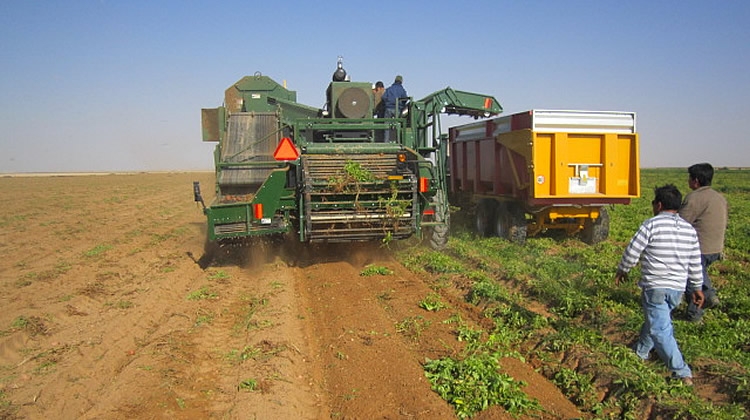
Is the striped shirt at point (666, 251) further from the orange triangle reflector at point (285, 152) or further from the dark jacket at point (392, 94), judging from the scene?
the dark jacket at point (392, 94)

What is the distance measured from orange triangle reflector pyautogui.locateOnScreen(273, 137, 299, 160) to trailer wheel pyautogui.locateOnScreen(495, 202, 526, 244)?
4870mm

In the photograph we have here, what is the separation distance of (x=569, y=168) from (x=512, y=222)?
64.5 inches

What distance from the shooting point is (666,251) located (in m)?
4.93

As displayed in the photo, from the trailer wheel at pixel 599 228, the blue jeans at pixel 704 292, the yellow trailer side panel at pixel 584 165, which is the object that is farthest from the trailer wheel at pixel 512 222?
the blue jeans at pixel 704 292

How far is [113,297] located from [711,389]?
279 inches

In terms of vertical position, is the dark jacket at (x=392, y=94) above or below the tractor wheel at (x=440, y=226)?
above

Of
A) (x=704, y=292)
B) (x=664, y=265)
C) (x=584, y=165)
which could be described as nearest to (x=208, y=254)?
(x=584, y=165)

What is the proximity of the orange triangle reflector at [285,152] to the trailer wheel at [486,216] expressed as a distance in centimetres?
563

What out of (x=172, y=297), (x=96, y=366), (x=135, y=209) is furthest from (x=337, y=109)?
(x=135, y=209)

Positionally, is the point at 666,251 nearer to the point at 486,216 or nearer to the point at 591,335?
the point at 591,335

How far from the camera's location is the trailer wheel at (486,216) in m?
13.6

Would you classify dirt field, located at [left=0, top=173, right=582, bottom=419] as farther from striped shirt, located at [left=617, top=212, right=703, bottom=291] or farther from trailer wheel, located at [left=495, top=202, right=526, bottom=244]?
trailer wheel, located at [left=495, top=202, right=526, bottom=244]

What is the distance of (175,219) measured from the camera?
1972 cm

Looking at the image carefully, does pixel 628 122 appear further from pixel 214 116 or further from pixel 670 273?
pixel 214 116
